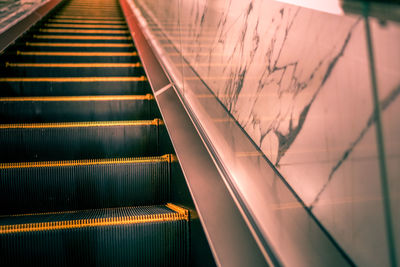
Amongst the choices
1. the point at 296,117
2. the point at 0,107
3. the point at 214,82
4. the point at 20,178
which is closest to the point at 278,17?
the point at 296,117

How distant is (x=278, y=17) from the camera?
94 centimetres

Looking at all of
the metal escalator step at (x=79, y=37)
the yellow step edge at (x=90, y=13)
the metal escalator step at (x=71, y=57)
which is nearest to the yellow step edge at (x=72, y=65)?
the metal escalator step at (x=71, y=57)

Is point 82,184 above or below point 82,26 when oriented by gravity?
below

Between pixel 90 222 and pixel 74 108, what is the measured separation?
1.31 metres

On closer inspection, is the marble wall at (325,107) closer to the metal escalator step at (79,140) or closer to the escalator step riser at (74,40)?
the metal escalator step at (79,140)

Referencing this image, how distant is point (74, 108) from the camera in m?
2.51

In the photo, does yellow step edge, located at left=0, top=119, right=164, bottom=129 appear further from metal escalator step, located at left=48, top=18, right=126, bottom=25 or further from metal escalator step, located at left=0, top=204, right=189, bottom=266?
metal escalator step, located at left=48, top=18, right=126, bottom=25

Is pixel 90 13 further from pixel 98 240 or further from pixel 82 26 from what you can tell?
pixel 98 240

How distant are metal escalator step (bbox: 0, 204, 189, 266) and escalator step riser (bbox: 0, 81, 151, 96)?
1.51 m

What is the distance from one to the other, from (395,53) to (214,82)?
1170mm

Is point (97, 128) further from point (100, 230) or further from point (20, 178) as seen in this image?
point (100, 230)

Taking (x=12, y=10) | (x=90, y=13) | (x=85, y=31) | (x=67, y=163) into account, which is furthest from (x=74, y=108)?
(x=90, y=13)

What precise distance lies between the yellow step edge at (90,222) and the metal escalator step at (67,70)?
1.93 metres

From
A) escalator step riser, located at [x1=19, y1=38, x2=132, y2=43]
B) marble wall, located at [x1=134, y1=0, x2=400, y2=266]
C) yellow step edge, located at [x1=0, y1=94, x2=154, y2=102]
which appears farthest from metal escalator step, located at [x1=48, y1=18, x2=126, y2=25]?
marble wall, located at [x1=134, y1=0, x2=400, y2=266]
